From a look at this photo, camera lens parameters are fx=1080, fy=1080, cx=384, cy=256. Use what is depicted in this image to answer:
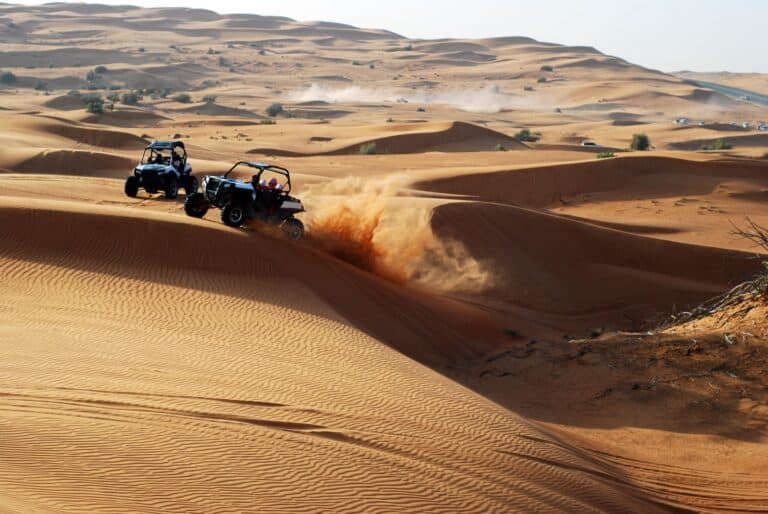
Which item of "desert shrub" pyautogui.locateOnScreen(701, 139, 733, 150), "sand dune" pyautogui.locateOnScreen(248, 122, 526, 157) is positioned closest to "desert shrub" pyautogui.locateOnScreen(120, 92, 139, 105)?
"sand dune" pyautogui.locateOnScreen(248, 122, 526, 157)

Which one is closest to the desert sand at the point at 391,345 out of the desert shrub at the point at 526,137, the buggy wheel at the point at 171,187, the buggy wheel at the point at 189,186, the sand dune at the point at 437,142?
the buggy wheel at the point at 171,187

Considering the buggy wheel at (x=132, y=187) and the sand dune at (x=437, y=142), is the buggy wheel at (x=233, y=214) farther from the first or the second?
the sand dune at (x=437, y=142)

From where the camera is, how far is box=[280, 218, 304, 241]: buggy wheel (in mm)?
18484

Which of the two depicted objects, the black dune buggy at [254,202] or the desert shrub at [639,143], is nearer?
the black dune buggy at [254,202]

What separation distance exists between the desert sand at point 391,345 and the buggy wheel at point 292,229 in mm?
271

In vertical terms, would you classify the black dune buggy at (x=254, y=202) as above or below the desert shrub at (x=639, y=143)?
above

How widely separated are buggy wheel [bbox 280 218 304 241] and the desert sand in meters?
0.27

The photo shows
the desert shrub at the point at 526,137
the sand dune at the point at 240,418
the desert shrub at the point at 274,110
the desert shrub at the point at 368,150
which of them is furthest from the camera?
the desert shrub at the point at 274,110

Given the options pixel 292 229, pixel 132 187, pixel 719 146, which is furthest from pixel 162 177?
pixel 719 146

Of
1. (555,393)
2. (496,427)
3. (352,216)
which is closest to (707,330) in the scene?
(555,393)

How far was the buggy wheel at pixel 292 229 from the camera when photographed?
18484 millimetres

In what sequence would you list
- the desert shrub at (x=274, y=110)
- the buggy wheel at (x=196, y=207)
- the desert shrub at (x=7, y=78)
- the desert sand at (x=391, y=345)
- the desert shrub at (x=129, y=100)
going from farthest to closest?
the desert shrub at (x=7, y=78) → the desert shrub at (x=274, y=110) → the desert shrub at (x=129, y=100) → the buggy wheel at (x=196, y=207) → the desert sand at (x=391, y=345)

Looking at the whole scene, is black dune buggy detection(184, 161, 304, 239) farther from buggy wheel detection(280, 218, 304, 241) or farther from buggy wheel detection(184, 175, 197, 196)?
buggy wheel detection(184, 175, 197, 196)

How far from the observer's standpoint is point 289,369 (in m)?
11.1
